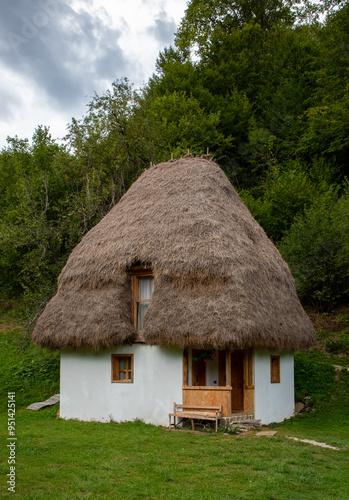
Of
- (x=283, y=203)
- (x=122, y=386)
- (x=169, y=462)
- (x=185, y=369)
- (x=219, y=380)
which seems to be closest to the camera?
(x=169, y=462)

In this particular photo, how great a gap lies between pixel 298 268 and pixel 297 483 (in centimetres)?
1509

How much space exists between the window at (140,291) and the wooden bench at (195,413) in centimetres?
272

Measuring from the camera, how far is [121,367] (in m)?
15.9

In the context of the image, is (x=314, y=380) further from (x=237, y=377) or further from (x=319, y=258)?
(x=319, y=258)

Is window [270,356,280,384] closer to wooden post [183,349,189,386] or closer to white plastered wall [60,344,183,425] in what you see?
wooden post [183,349,189,386]

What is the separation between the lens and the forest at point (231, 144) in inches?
918

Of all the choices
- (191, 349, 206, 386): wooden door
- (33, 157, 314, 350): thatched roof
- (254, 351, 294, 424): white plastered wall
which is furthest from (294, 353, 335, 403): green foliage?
(191, 349, 206, 386): wooden door

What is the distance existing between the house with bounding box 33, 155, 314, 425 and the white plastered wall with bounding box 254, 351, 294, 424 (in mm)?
31

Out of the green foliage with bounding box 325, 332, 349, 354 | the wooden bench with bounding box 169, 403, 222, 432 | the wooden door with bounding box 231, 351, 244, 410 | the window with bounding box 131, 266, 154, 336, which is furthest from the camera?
the green foliage with bounding box 325, 332, 349, 354

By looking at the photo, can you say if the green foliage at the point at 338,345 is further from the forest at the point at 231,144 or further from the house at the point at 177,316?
the house at the point at 177,316

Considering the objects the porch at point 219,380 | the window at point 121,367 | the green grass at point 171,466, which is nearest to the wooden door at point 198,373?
the porch at point 219,380

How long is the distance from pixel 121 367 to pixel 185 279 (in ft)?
11.3

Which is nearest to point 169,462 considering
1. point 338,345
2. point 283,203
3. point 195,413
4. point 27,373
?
point 195,413

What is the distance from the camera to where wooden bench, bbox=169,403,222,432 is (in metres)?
13.7
